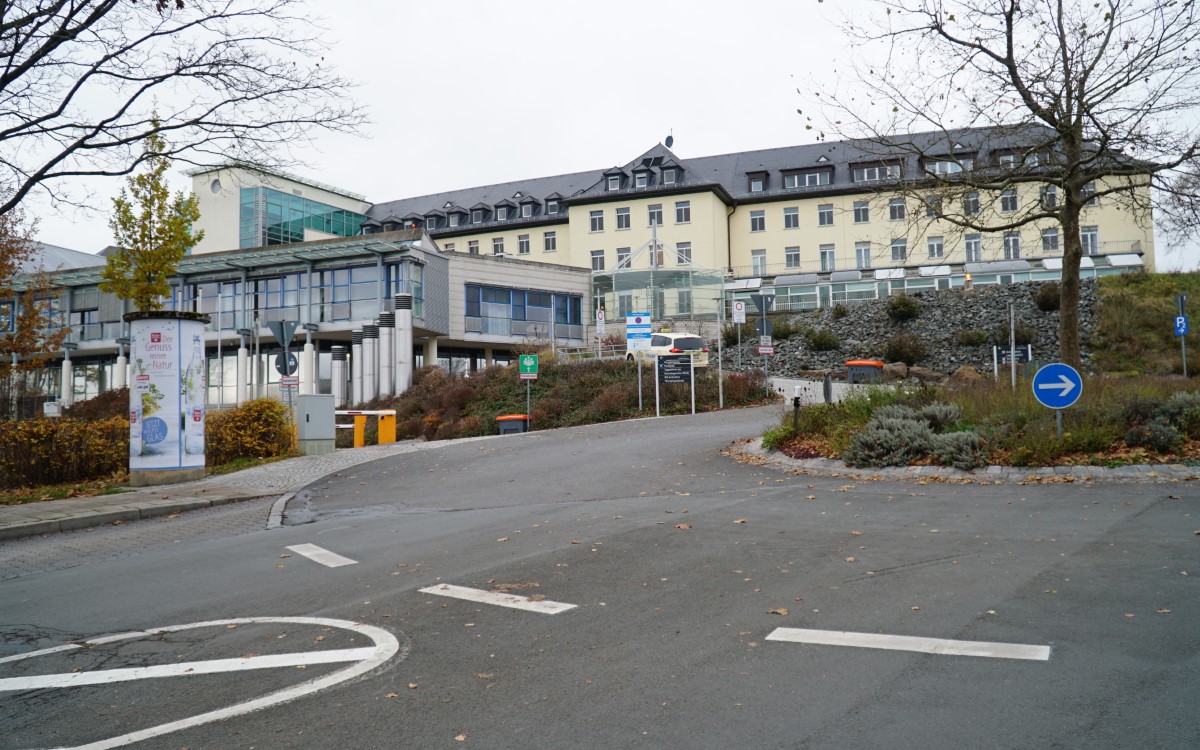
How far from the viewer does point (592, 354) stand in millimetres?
38031

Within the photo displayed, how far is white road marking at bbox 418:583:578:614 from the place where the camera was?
602cm

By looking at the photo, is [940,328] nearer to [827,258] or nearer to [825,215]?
[827,258]

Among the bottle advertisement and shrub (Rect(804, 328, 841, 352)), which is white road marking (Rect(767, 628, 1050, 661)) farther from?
shrub (Rect(804, 328, 841, 352))

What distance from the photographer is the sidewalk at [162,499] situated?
11469mm

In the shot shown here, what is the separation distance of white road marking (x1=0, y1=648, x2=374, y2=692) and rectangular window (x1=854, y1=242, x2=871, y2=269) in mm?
57301

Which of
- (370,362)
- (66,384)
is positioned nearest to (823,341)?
(370,362)

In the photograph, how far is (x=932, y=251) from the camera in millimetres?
56562

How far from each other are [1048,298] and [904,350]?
7189mm

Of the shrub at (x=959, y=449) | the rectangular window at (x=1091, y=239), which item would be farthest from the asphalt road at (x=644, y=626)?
the rectangular window at (x=1091, y=239)

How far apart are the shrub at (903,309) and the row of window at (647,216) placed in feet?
73.4

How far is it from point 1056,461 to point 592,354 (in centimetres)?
2745

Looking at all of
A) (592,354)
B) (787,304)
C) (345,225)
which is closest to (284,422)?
(592,354)

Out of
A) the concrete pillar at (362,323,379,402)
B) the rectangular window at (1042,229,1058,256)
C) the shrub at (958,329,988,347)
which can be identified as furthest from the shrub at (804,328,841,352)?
the rectangular window at (1042,229,1058,256)

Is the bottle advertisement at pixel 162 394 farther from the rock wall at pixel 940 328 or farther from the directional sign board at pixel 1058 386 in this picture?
the rock wall at pixel 940 328
